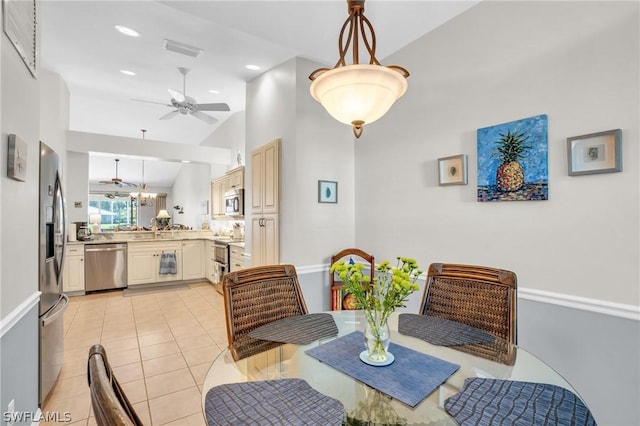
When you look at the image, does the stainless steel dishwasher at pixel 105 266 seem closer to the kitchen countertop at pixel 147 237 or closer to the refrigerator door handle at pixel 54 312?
the kitchen countertop at pixel 147 237

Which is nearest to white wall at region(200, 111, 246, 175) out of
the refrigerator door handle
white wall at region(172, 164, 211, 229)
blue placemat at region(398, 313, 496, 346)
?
white wall at region(172, 164, 211, 229)

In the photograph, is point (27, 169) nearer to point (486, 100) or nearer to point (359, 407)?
point (359, 407)

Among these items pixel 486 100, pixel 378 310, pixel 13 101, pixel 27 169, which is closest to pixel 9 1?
pixel 13 101

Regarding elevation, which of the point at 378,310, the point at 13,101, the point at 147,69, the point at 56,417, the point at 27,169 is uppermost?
the point at 147,69

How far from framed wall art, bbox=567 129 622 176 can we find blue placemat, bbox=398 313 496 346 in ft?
3.88

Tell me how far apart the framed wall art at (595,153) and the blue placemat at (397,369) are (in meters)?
1.49

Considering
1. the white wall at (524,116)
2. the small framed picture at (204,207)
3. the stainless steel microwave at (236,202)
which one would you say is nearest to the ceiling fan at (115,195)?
the small framed picture at (204,207)

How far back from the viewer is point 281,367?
1.17 m

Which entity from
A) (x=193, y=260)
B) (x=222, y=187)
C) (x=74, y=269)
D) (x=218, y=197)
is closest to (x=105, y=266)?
(x=74, y=269)

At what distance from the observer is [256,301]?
1668 mm

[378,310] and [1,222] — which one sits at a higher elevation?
[1,222]

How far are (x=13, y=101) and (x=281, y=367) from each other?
1.79 meters

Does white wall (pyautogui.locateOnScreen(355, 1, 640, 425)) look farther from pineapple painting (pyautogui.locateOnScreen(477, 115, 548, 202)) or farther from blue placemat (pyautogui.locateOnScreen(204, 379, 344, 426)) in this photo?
blue placemat (pyautogui.locateOnScreen(204, 379, 344, 426))

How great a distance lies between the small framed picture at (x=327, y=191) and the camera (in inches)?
126
